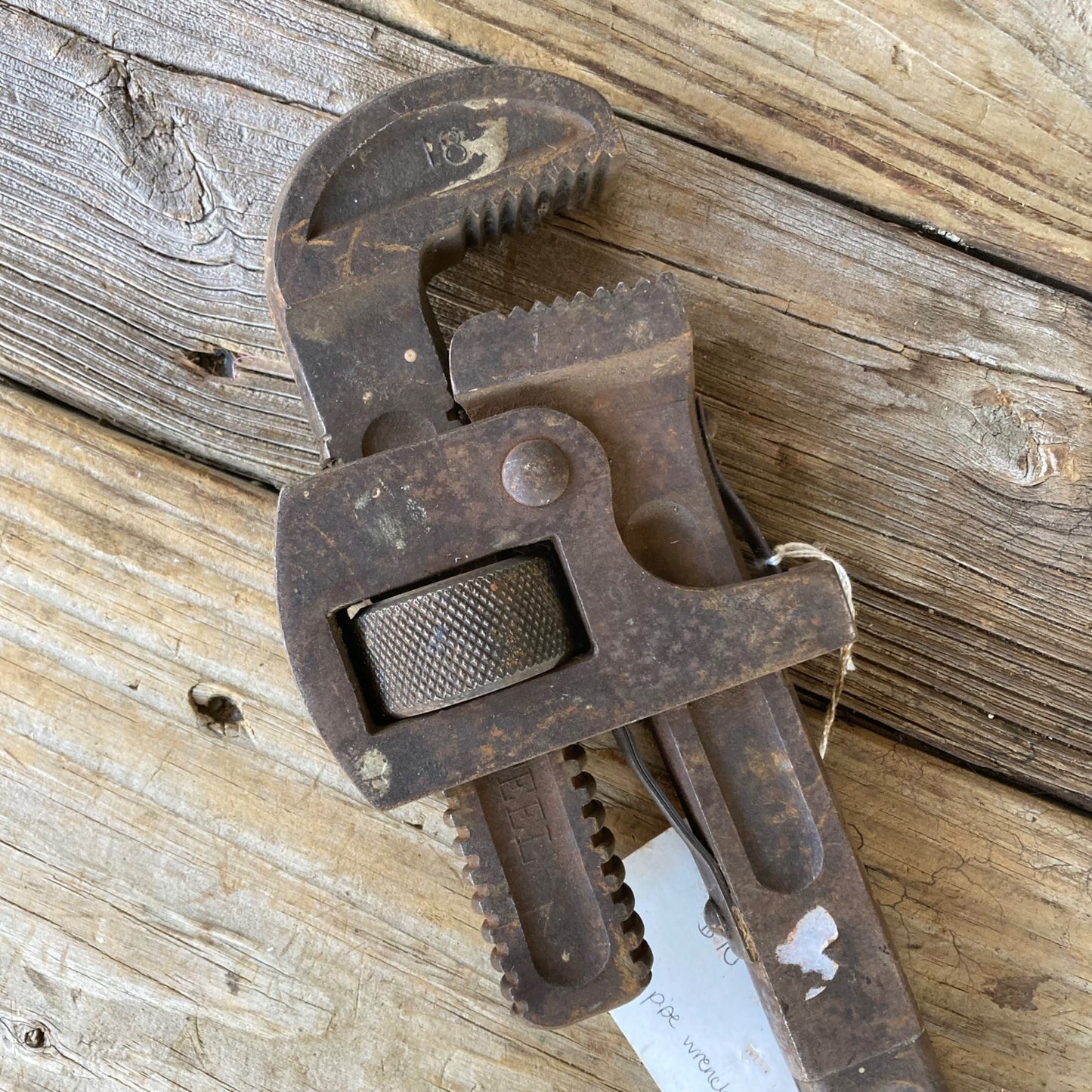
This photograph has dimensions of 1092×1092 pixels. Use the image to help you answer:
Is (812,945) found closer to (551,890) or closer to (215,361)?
(551,890)

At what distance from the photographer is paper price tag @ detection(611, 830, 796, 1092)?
1267 mm

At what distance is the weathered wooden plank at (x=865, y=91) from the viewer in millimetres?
1238

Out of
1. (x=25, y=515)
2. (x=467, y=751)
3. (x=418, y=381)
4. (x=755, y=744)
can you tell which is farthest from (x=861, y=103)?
(x=25, y=515)

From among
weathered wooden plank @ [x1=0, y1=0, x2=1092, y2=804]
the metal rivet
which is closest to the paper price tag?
weathered wooden plank @ [x1=0, y1=0, x2=1092, y2=804]

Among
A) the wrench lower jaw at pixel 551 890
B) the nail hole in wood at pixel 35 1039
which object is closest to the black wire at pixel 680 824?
the wrench lower jaw at pixel 551 890

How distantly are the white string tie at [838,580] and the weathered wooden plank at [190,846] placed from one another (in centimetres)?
28

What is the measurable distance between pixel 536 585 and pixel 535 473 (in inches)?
4.4

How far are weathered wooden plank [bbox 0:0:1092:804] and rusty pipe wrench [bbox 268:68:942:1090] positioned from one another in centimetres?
23

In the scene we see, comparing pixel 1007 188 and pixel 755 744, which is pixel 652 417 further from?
pixel 1007 188

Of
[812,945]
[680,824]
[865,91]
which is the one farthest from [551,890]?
[865,91]

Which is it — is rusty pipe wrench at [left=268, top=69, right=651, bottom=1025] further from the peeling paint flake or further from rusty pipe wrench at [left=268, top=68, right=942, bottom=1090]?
the peeling paint flake

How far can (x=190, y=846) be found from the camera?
1318mm

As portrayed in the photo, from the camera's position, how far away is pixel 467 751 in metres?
0.98

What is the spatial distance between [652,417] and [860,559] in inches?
16.5
